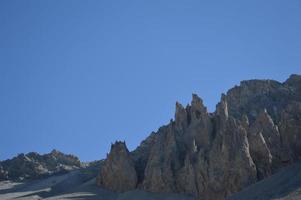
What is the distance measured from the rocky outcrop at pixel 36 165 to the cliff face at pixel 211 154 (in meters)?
36.3

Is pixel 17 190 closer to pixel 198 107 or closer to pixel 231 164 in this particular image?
pixel 198 107

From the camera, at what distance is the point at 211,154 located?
7812 centimetres

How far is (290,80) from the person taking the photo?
372 feet

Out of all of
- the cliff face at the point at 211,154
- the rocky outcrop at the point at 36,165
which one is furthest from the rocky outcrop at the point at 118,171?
the rocky outcrop at the point at 36,165

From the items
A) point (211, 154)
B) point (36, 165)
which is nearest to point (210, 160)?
point (211, 154)

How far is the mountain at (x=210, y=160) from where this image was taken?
73.4 meters

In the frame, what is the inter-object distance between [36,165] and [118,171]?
45.6 meters

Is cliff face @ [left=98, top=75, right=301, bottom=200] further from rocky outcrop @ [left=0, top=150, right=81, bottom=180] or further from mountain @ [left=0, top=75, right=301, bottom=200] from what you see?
rocky outcrop @ [left=0, top=150, right=81, bottom=180]

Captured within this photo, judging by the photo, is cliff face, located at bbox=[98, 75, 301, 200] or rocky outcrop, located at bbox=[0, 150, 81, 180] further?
rocky outcrop, located at bbox=[0, 150, 81, 180]

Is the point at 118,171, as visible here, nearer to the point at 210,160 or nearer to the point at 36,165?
the point at 210,160

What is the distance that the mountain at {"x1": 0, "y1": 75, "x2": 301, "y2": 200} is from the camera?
241ft

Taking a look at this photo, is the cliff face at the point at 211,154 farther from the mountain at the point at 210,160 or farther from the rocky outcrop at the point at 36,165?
the rocky outcrop at the point at 36,165

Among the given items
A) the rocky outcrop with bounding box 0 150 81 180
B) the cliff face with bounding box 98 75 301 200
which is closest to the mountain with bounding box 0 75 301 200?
the cliff face with bounding box 98 75 301 200

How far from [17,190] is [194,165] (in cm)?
4403
